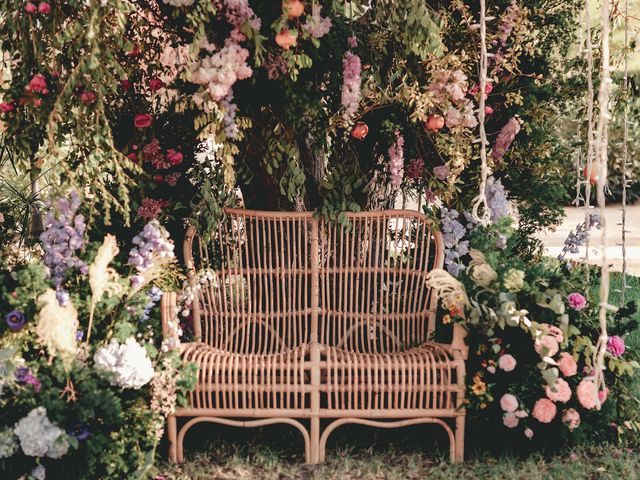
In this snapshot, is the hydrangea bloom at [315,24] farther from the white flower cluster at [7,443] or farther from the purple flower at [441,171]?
the white flower cluster at [7,443]

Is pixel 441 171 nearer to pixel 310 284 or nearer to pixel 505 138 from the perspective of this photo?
pixel 505 138

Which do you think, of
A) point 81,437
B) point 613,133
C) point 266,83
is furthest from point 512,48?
point 613,133

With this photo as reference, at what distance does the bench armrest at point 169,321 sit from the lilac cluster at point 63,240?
33cm

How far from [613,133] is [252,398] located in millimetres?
7382

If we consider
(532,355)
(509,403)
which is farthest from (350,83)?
(509,403)

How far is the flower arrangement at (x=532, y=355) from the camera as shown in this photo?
9.28 ft

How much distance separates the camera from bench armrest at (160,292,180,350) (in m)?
2.88

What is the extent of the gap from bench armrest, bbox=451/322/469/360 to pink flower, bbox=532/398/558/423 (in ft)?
1.04

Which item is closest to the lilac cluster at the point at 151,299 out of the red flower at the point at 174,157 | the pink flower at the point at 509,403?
the red flower at the point at 174,157

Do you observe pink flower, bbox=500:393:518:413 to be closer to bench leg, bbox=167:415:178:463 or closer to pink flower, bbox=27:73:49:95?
bench leg, bbox=167:415:178:463

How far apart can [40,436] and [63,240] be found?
0.81 metres

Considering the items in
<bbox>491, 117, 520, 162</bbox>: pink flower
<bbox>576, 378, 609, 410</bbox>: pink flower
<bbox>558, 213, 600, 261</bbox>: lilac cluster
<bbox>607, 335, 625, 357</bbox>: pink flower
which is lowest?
<bbox>576, 378, 609, 410</bbox>: pink flower

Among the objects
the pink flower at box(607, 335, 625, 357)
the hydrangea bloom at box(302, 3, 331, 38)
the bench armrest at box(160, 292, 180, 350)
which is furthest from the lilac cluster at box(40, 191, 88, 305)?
the pink flower at box(607, 335, 625, 357)

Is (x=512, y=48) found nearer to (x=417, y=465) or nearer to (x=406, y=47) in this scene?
(x=406, y=47)
